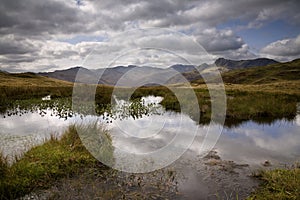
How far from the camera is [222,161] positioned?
9.16 meters

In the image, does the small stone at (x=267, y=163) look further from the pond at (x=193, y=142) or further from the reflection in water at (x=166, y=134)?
the reflection in water at (x=166, y=134)

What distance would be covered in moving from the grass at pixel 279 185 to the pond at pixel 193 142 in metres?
0.35

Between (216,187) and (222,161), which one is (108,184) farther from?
(222,161)

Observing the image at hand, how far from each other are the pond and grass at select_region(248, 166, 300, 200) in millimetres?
351

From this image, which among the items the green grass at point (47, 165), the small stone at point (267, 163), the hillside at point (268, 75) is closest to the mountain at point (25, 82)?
the green grass at point (47, 165)

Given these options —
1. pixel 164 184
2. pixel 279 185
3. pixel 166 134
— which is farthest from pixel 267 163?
→ pixel 166 134

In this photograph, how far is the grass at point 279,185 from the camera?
19.3 ft

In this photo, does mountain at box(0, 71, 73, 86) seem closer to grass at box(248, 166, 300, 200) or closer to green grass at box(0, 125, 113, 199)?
green grass at box(0, 125, 113, 199)

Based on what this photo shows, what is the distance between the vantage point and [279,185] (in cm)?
652

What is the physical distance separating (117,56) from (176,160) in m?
5.05

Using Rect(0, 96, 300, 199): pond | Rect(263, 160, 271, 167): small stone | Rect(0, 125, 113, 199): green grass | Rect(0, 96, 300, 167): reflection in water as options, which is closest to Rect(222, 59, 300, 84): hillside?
Rect(0, 96, 300, 167): reflection in water

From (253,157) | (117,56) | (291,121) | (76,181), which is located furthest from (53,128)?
(291,121)

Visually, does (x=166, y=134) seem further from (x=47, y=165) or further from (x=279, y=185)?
(x=279, y=185)

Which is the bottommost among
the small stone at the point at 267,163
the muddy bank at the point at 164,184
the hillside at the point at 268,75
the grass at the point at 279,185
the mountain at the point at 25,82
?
the muddy bank at the point at 164,184
